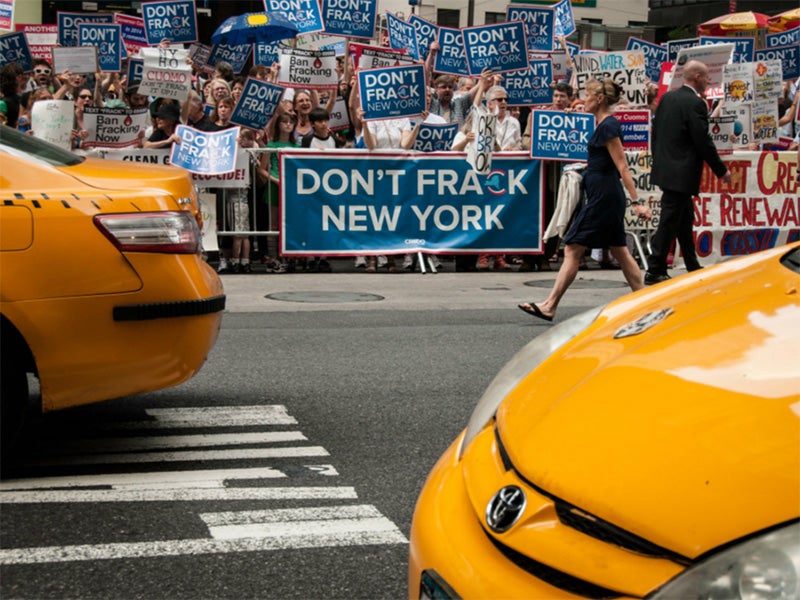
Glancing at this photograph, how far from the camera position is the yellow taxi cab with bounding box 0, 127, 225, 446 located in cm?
484

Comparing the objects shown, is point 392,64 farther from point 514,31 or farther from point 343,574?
point 343,574

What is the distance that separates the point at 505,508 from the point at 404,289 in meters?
9.85

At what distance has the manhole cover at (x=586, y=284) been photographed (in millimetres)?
12461

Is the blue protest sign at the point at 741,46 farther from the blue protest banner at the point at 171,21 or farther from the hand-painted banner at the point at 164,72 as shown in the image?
the hand-painted banner at the point at 164,72

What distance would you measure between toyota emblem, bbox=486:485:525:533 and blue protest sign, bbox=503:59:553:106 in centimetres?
1335

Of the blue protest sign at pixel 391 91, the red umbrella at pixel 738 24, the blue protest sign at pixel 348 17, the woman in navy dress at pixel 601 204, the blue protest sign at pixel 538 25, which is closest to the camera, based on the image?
the woman in navy dress at pixel 601 204

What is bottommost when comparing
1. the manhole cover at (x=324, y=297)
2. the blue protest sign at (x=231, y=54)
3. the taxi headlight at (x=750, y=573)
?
the manhole cover at (x=324, y=297)

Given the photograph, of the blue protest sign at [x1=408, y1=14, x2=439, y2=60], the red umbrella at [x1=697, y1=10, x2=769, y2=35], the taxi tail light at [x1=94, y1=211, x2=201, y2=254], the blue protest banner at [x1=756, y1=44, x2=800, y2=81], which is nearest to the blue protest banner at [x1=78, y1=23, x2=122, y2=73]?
the blue protest sign at [x1=408, y1=14, x2=439, y2=60]

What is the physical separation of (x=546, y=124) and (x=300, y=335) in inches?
233

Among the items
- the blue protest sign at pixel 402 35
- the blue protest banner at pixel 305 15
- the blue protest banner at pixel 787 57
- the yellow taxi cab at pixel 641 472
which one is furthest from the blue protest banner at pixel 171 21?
the yellow taxi cab at pixel 641 472

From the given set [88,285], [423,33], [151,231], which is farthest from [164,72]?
[88,285]

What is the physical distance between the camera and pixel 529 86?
50.3 feet

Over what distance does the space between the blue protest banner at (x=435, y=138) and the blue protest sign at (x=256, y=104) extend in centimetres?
166

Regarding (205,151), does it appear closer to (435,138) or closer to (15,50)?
(435,138)
